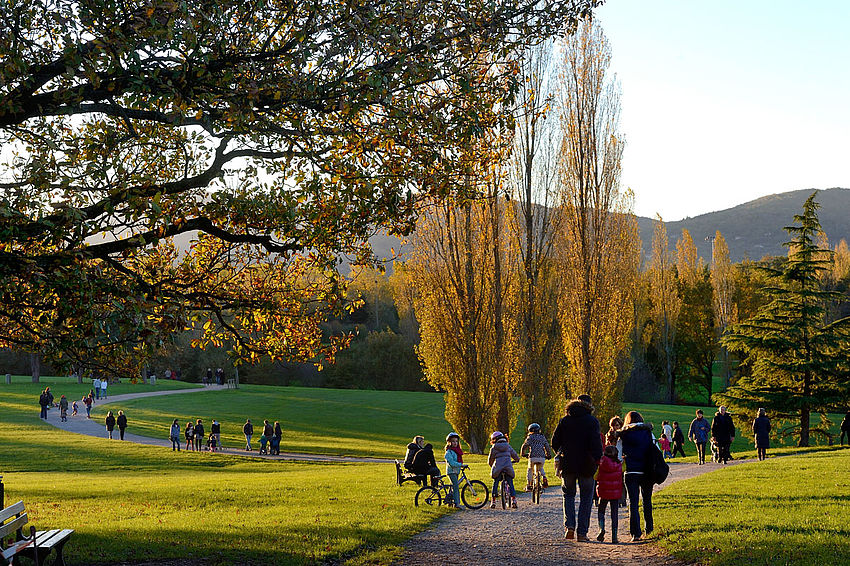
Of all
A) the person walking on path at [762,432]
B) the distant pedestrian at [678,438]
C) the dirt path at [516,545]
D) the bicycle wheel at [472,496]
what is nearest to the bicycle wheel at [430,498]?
the bicycle wheel at [472,496]

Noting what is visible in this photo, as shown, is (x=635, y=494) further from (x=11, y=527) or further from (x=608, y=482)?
(x=11, y=527)

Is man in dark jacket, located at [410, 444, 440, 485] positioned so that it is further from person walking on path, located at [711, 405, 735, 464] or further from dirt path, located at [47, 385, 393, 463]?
dirt path, located at [47, 385, 393, 463]

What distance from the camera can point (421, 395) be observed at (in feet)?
213

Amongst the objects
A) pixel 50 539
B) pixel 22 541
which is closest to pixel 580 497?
pixel 50 539

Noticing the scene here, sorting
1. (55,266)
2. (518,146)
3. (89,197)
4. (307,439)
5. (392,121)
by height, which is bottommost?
(307,439)

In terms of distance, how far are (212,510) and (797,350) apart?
28474 mm

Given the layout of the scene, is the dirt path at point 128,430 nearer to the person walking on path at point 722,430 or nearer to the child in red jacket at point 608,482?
the person walking on path at point 722,430

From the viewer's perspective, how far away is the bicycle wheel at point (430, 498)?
578 inches

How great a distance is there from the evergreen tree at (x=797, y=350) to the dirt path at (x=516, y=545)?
2290cm

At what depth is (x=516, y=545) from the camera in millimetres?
10688

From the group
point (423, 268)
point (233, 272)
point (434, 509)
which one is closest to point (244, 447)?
point (423, 268)

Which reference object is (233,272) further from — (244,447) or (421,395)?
(421,395)

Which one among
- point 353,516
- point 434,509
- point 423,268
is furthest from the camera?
point 423,268

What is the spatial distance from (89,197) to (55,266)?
124 centimetres
